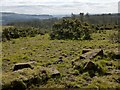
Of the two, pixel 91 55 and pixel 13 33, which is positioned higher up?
pixel 91 55

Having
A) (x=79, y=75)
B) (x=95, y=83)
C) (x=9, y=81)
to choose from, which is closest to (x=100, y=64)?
(x=79, y=75)

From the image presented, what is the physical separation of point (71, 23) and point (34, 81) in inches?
1111

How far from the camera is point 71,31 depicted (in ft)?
125

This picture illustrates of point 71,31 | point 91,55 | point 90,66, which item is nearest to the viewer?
point 90,66

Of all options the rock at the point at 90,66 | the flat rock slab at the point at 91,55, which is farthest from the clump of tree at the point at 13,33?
the rock at the point at 90,66

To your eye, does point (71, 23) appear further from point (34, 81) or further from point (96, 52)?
point (34, 81)

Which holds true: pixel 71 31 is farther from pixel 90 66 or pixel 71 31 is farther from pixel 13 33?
pixel 90 66

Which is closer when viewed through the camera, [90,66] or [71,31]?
[90,66]

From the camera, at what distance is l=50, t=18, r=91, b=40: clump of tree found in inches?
1467

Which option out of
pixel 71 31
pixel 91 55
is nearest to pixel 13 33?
pixel 71 31

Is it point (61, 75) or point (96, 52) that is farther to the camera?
point (96, 52)

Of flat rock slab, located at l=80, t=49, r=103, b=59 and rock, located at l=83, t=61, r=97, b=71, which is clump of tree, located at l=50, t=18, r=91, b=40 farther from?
rock, located at l=83, t=61, r=97, b=71

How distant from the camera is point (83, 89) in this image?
40.2ft

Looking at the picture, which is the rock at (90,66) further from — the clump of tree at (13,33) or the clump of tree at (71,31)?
the clump of tree at (13,33)
